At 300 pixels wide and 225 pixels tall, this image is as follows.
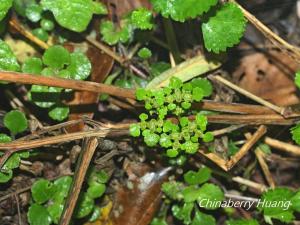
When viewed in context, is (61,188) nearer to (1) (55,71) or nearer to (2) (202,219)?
(1) (55,71)

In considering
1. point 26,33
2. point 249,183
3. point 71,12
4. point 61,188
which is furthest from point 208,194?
point 26,33

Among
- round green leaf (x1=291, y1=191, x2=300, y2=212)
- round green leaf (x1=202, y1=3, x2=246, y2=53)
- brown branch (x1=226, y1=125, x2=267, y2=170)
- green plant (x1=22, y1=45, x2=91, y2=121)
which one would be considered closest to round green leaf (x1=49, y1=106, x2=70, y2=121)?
green plant (x1=22, y1=45, x2=91, y2=121)

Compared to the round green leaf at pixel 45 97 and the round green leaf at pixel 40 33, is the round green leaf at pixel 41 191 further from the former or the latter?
the round green leaf at pixel 40 33

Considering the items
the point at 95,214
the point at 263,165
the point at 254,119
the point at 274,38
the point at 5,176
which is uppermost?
the point at 274,38

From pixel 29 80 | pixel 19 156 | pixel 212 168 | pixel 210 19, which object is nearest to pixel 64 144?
pixel 19 156

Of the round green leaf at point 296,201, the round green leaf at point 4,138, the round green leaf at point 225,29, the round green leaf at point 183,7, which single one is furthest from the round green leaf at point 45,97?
the round green leaf at point 296,201
